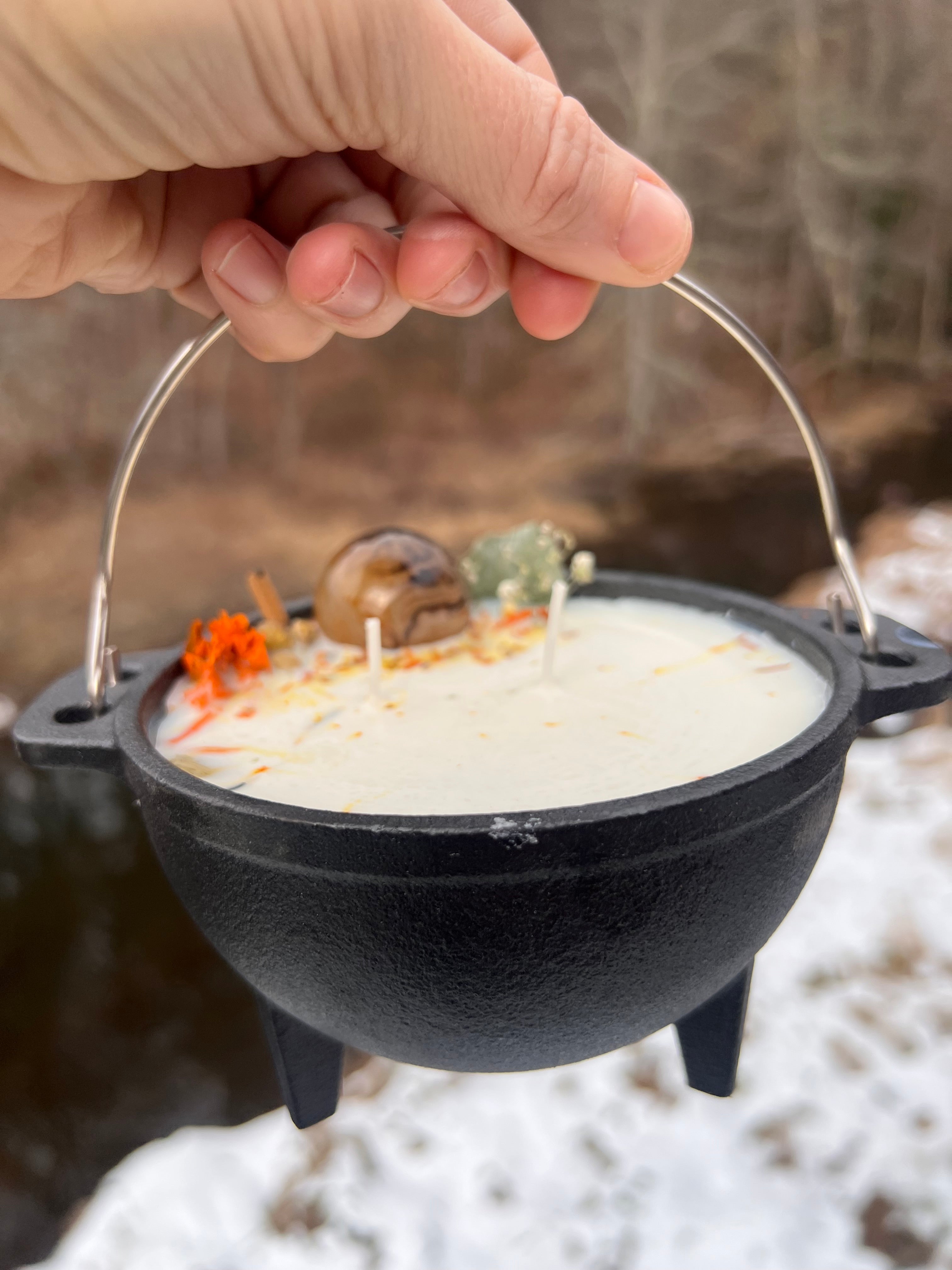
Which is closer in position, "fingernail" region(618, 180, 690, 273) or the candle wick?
"fingernail" region(618, 180, 690, 273)

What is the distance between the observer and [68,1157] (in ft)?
8.43

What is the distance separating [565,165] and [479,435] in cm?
273

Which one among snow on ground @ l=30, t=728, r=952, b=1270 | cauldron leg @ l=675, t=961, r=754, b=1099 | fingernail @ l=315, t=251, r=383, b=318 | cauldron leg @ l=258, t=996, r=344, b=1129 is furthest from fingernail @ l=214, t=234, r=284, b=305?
snow on ground @ l=30, t=728, r=952, b=1270

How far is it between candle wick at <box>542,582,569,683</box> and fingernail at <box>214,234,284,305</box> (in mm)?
453

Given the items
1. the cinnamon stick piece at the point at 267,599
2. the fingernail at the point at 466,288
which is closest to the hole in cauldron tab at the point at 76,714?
the cinnamon stick piece at the point at 267,599

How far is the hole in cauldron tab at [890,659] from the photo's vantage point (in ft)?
3.83

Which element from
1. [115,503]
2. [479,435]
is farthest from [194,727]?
[479,435]

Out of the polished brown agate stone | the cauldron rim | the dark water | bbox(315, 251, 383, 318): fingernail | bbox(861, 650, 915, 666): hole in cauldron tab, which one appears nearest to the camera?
the cauldron rim

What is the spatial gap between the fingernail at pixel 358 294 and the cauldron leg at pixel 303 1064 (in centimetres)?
72

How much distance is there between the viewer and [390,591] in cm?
132

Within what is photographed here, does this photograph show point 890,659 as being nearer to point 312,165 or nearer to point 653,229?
point 653,229

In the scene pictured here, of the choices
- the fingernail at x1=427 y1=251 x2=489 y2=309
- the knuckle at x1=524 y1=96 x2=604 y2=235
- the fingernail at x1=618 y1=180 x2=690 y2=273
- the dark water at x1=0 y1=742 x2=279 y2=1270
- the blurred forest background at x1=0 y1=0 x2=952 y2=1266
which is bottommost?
the dark water at x1=0 y1=742 x2=279 y2=1270

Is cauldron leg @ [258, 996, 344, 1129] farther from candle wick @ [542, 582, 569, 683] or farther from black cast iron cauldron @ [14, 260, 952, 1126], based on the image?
candle wick @ [542, 582, 569, 683]

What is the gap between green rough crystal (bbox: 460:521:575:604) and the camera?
1576 mm
